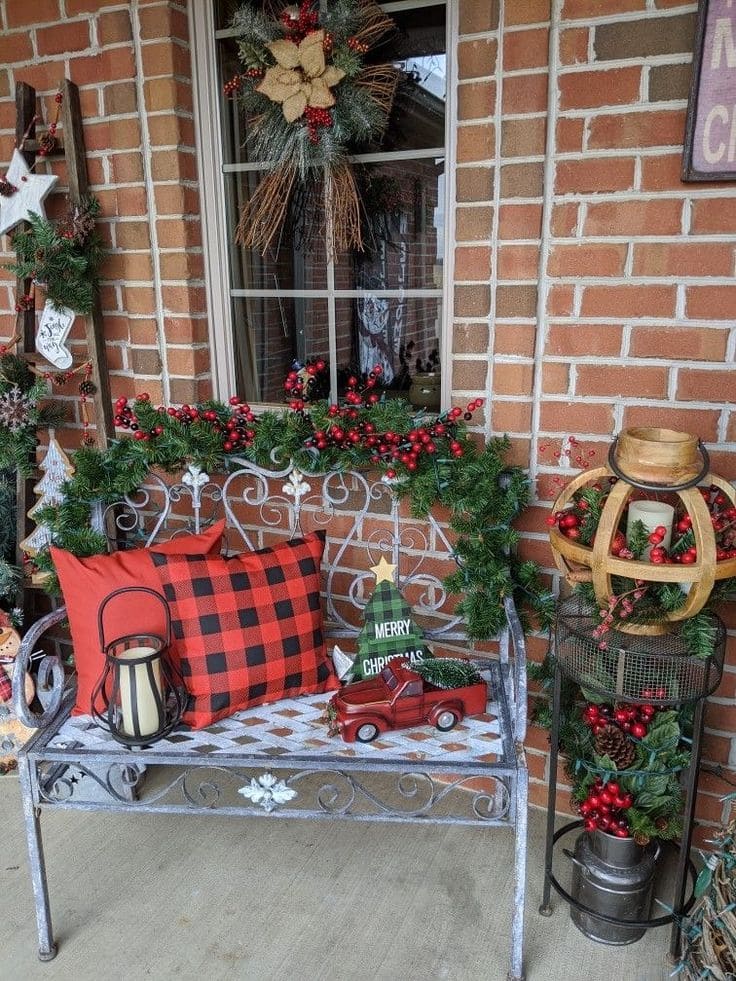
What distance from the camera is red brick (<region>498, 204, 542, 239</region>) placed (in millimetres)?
1840

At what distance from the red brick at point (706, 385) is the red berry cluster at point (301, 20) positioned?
1240 millimetres

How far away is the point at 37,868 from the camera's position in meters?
1.76

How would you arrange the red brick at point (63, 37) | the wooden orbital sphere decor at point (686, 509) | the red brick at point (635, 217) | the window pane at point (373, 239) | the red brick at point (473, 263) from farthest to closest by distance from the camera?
the red brick at point (63, 37) < the window pane at point (373, 239) < the red brick at point (473, 263) < the red brick at point (635, 217) < the wooden orbital sphere decor at point (686, 509)

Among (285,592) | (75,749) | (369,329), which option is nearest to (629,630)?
(285,592)

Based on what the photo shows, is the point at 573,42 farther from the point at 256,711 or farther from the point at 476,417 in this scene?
the point at 256,711

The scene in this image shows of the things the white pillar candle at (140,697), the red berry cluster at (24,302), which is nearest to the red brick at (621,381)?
the white pillar candle at (140,697)

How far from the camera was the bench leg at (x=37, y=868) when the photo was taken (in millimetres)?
1728

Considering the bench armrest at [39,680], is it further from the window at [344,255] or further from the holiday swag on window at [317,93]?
the holiday swag on window at [317,93]

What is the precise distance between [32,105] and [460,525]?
5.73ft

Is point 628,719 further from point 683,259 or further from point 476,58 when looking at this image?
point 476,58

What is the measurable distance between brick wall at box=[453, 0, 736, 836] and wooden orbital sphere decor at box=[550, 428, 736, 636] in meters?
0.25

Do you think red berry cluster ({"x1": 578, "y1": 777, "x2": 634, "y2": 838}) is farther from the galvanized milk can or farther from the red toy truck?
the red toy truck

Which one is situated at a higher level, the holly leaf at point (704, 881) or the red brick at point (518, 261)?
the red brick at point (518, 261)

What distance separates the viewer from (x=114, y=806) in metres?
1.77
